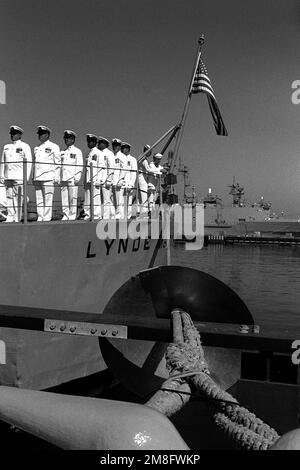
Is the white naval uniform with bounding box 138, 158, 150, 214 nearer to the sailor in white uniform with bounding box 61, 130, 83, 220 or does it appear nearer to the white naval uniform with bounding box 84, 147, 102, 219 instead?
the white naval uniform with bounding box 84, 147, 102, 219

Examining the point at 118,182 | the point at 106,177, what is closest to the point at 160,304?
the point at 106,177

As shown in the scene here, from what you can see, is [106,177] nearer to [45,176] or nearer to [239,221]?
[45,176]

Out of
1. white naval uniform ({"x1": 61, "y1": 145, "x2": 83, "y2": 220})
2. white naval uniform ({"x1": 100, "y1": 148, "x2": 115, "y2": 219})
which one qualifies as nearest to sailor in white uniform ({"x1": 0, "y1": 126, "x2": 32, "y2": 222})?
white naval uniform ({"x1": 61, "y1": 145, "x2": 83, "y2": 220})

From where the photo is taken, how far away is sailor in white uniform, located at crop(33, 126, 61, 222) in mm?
9578

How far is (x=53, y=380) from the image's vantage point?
27.7 ft

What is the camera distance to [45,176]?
31.5 feet

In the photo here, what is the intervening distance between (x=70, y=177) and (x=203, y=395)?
738 centimetres

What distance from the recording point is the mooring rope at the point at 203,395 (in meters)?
3.00

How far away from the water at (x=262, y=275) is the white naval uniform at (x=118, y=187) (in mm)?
3945

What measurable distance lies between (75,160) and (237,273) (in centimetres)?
3055

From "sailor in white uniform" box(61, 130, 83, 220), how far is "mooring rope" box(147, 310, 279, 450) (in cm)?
646

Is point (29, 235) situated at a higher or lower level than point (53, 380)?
higher

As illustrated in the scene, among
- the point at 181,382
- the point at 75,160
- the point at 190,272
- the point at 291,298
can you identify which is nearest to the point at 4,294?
the point at 190,272

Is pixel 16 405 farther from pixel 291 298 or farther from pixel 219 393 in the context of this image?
pixel 291 298
